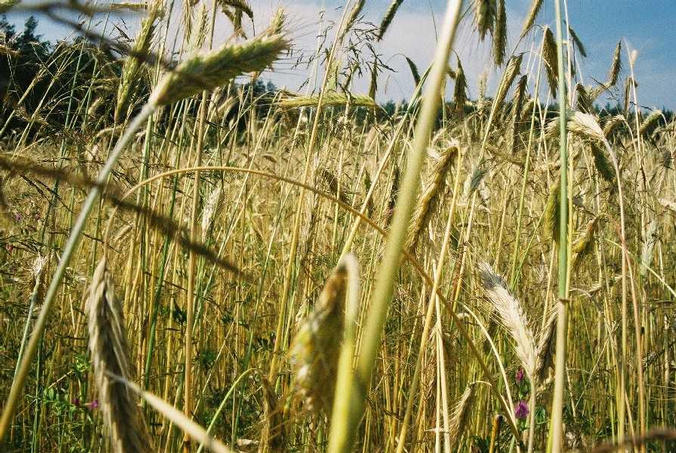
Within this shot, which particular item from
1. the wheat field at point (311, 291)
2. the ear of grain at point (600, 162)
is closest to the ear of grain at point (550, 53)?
the wheat field at point (311, 291)

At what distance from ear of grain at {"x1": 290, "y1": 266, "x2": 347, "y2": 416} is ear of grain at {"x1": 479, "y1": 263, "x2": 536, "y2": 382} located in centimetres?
66

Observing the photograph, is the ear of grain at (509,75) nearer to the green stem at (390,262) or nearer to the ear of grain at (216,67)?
the ear of grain at (216,67)

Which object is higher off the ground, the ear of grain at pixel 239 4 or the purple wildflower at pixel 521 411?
the ear of grain at pixel 239 4

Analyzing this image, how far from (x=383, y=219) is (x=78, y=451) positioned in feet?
4.03

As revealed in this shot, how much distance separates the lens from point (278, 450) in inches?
47.0

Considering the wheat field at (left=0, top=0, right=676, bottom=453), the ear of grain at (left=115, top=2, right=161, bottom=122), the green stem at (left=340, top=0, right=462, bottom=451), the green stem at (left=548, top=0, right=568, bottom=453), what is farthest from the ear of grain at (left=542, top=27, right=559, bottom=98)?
the green stem at (left=340, top=0, right=462, bottom=451)

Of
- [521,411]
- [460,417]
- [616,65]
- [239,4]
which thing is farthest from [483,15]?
[616,65]

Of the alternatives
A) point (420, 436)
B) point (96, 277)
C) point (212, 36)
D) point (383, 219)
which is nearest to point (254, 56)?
point (96, 277)

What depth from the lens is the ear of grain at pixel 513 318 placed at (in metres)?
1.07

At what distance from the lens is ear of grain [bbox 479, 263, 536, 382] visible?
1.07 m

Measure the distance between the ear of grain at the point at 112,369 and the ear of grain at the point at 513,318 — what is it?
728 millimetres

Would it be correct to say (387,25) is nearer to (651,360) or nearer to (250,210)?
(250,210)

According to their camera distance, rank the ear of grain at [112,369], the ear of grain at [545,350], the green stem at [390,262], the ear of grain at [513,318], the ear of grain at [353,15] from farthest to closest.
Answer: the ear of grain at [353,15], the ear of grain at [545,350], the ear of grain at [513,318], the ear of grain at [112,369], the green stem at [390,262]

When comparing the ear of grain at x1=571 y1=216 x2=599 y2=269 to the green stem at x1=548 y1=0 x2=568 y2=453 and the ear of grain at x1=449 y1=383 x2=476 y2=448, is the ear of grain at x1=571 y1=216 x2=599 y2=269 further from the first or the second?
the green stem at x1=548 y1=0 x2=568 y2=453
